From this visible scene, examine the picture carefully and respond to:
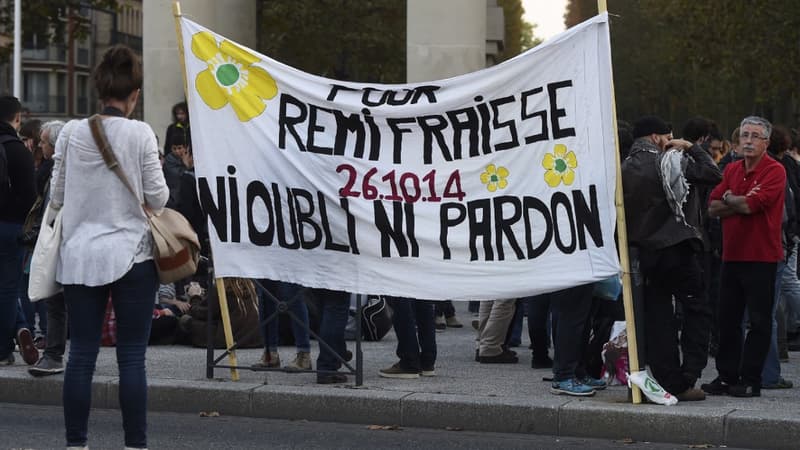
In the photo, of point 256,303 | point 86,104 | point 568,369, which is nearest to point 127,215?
point 568,369

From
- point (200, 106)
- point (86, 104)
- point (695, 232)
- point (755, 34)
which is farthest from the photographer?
point (86, 104)

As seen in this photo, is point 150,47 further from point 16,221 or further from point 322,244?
point 322,244

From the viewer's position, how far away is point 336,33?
42312 millimetres

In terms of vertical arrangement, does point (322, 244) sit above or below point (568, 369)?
above

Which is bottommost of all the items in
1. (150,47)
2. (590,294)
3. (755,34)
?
(590,294)

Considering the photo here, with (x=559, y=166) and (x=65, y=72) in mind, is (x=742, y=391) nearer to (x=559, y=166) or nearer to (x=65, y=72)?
(x=559, y=166)

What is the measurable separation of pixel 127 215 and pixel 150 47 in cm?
1522

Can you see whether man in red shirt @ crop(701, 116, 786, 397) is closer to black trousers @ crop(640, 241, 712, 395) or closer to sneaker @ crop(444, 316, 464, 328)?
black trousers @ crop(640, 241, 712, 395)

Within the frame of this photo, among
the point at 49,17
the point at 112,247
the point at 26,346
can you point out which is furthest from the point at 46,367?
the point at 49,17

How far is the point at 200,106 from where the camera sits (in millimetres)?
10133

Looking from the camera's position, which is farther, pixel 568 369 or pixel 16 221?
pixel 16 221

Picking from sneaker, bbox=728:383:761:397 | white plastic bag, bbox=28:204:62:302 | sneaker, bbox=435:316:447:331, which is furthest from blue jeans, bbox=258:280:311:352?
sneaker, bbox=435:316:447:331

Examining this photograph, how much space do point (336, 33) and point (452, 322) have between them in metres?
27.7

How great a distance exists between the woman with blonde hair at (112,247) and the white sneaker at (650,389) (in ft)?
11.9
